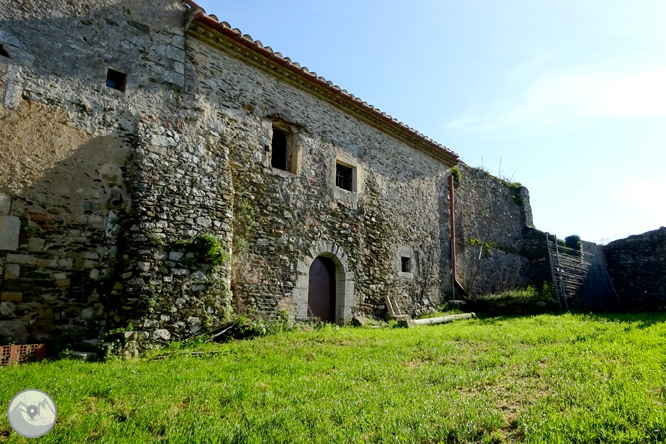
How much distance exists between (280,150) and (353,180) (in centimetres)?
218

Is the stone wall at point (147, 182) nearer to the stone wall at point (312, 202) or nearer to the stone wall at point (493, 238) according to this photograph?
the stone wall at point (312, 202)

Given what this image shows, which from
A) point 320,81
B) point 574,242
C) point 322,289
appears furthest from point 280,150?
point 574,242

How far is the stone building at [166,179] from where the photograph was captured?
6.10m

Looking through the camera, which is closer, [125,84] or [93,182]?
[93,182]

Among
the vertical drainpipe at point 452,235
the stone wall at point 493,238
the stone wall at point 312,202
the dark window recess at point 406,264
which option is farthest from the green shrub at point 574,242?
the dark window recess at point 406,264

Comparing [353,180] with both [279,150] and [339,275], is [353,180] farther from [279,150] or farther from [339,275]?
[339,275]

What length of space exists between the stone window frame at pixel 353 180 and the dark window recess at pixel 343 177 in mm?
84

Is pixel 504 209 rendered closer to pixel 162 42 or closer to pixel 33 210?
Answer: pixel 162 42

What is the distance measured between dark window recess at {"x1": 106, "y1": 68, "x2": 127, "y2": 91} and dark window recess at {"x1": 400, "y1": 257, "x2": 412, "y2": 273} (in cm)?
789

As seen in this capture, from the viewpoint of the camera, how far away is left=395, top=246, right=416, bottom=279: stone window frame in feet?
38.2

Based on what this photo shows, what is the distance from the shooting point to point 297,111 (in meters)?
9.67

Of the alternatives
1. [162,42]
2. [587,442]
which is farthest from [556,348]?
[162,42]

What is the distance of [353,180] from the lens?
10.8m

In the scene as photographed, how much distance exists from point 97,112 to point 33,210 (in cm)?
182
